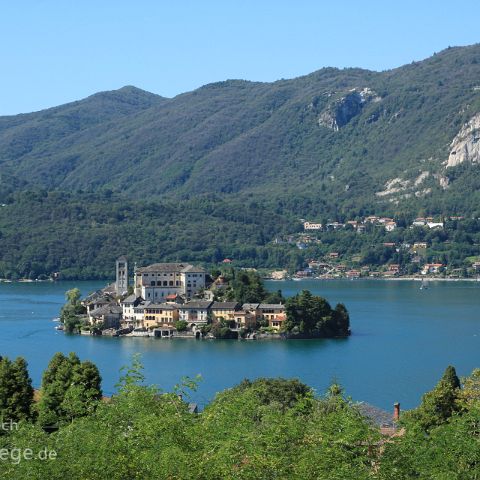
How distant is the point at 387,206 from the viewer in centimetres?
12556

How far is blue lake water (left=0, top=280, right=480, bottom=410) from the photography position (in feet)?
107

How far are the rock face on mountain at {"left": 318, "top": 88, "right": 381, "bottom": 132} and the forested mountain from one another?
14 cm

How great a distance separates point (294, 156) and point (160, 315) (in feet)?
390

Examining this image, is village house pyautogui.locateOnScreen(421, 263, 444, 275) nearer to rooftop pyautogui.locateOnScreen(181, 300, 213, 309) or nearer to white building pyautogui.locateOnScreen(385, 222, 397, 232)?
white building pyautogui.locateOnScreen(385, 222, 397, 232)

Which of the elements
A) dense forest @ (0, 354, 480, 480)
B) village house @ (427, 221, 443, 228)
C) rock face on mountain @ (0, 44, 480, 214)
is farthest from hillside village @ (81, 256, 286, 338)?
rock face on mountain @ (0, 44, 480, 214)

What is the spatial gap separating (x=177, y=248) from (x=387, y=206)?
34157mm

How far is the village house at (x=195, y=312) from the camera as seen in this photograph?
46812 mm

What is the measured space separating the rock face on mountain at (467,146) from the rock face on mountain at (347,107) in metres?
33.4

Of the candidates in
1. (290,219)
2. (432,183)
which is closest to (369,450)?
(290,219)

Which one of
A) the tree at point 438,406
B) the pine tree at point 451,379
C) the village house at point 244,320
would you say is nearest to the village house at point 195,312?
the village house at point 244,320

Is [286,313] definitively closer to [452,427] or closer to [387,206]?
[452,427]

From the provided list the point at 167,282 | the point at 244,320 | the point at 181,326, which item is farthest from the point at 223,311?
the point at 167,282

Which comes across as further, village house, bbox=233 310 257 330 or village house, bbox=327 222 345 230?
village house, bbox=327 222 345 230

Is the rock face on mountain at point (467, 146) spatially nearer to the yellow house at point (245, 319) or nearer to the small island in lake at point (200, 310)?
the small island in lake at point (200, 310)
